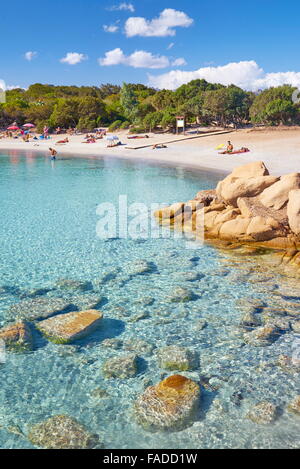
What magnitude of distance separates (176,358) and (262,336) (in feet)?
6.49

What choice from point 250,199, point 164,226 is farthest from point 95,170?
point 250,199

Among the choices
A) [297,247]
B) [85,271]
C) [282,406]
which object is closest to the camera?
[282,406]

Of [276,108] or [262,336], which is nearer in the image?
[262,336]

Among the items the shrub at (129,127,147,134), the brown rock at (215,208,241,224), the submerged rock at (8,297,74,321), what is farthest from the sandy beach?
the submerged rock at (8,297,74,321)

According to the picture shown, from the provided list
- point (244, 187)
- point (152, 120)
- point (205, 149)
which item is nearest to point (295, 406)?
point (244, 187)

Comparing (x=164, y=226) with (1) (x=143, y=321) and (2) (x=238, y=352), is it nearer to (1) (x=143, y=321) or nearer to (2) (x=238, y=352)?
(1) (x=143, y=321)

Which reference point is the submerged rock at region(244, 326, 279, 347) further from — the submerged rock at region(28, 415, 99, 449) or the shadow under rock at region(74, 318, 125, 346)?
the submerged rock at region(28, 415, 99, 449)

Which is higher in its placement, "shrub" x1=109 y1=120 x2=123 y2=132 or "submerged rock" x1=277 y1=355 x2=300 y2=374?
"shrub" x1=109 y1=120 x2=123 y2=132

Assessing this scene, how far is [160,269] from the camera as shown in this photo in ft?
38.5

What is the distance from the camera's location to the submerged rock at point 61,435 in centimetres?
535

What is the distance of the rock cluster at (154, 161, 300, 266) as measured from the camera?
43.5 ft

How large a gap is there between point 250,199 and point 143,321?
317 inches

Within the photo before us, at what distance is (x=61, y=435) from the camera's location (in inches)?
215

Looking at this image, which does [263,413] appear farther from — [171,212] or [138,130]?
[138,130]
